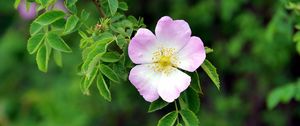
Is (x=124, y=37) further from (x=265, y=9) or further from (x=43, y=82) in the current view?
(x=43, y=82)

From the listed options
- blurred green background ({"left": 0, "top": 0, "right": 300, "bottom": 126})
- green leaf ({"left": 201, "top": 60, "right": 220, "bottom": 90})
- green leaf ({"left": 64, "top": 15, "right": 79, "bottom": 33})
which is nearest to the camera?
green leaf ({"left": 201, "top": 60, "right": 220, "bottom": 90})

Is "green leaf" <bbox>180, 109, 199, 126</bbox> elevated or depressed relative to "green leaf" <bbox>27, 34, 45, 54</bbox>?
depressed

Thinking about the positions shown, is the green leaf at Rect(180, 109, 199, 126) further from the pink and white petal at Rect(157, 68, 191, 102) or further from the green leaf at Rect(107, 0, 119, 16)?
the green leaf at Rect(107, 0, 119, 16)

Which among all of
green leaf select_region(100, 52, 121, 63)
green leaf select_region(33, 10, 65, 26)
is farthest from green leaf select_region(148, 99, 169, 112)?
green leaf select_region(33, 10, 65, 26)

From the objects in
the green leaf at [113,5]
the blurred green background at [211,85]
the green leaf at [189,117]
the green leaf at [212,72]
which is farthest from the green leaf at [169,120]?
the blurred green background at [211,85]

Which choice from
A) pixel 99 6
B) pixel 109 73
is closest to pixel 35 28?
pixel 99 6

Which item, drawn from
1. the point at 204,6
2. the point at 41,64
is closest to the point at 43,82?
the point at 204,6
